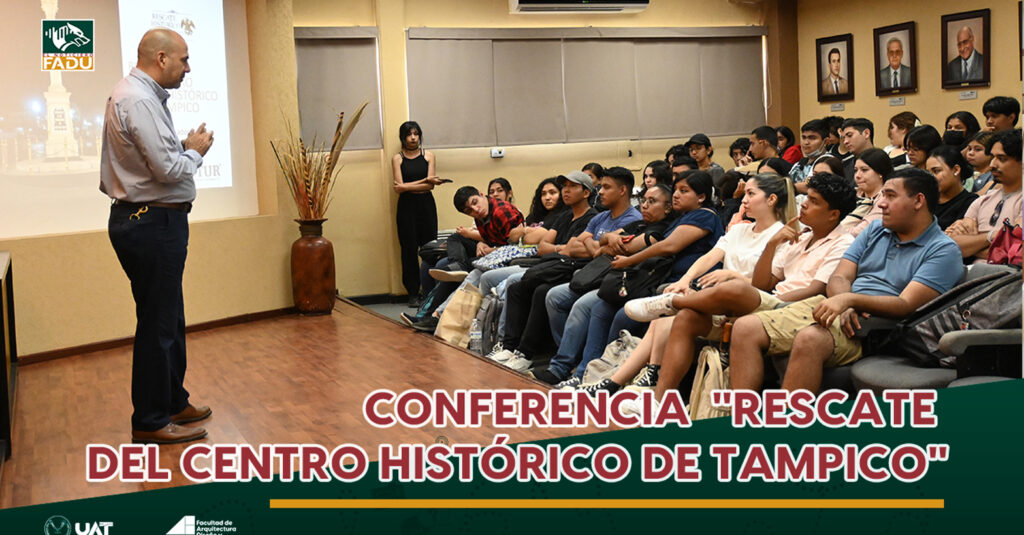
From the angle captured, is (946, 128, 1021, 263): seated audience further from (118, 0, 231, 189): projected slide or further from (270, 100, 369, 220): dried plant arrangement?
(118, 0, 231, 189): projected slide

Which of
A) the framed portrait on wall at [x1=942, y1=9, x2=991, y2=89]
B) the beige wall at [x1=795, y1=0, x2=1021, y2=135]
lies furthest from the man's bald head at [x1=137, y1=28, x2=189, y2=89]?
the framed portrait on wall at [x1=942, y1=9, x2=991, y2=89]

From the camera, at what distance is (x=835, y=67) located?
9.61 meters

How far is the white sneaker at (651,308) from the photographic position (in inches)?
169

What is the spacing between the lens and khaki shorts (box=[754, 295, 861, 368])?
3584mm

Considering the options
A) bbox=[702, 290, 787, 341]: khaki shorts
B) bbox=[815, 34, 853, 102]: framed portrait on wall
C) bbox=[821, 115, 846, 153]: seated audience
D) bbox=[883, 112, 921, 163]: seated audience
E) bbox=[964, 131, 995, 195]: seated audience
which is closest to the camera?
bbox=[702, 290, 787, 341]: khaki shorts

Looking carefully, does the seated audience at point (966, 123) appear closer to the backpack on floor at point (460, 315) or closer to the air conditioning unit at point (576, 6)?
the backpack on floor at point (460, 315)

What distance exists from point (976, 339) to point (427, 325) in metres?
4.16

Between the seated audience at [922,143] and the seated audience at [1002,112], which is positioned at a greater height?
the seated audience at [1002,112]

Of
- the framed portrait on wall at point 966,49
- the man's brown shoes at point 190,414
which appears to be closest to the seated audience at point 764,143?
the framed portrait on wall at point 966,49

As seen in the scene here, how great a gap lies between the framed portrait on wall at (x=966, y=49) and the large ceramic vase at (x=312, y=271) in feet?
17.2

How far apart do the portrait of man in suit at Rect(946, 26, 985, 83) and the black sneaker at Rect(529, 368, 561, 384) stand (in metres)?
4.96

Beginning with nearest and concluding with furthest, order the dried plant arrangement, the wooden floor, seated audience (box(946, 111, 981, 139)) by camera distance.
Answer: the wooden floor < seated audience (box(946, 111, 981, 139)) < the dried plant arrangement

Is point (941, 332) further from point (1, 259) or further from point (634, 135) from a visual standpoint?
point (634, 135)

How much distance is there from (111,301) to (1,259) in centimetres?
168
